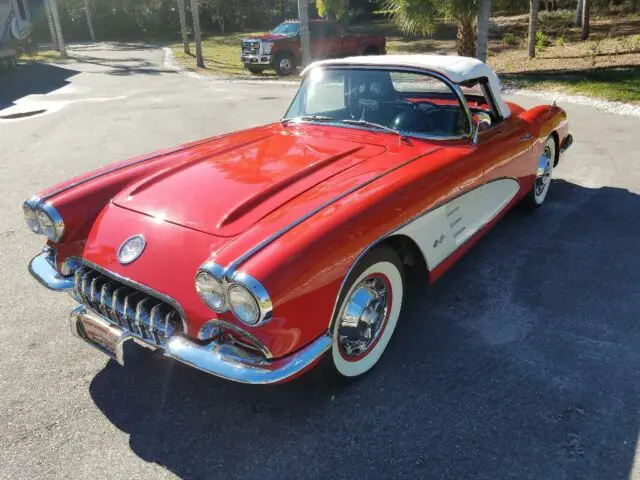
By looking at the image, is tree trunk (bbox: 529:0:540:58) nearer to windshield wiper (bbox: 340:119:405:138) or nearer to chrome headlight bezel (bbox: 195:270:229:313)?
windshield wiper (bbox: 340:119:405:138)

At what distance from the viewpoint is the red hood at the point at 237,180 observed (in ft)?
8.75

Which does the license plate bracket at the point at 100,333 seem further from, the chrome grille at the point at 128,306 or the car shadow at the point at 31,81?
the car shadow at the point at 31,81

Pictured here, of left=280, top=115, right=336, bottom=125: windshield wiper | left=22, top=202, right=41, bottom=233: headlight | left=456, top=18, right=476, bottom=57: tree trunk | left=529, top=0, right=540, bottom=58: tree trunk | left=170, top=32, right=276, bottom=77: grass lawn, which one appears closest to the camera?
left=22, top=202, right=41, bottom=233: headlight

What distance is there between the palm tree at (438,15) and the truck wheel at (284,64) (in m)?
4.19

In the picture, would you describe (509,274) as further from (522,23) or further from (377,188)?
(522,23)

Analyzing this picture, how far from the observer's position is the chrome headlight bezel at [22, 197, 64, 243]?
2924 millimetres

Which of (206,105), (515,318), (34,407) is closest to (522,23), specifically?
(206,105)

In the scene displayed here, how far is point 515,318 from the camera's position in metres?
3.33

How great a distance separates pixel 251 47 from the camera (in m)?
16.7

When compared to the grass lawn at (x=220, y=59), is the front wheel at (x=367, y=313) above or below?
below

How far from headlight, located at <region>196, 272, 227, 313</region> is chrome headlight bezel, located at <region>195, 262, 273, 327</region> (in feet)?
0.07

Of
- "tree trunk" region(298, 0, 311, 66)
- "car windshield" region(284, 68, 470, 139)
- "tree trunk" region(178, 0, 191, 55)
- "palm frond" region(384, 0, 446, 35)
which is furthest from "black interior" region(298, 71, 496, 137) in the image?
"tree trunk" region(178, 0, 191, 55)

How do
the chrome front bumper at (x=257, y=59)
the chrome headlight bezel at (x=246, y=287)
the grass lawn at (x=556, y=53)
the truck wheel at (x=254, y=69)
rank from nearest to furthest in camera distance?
the chrome headlight bezel at (x=246, y=287) < the grass lawn at (x=556, y=53) < the chrome front bumper at (x=257, y=59) < the truck wheel at (x=254, y=69)

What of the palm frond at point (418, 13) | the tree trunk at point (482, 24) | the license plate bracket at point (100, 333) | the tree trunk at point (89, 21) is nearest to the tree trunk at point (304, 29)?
the palm frond at point (418, 13)
